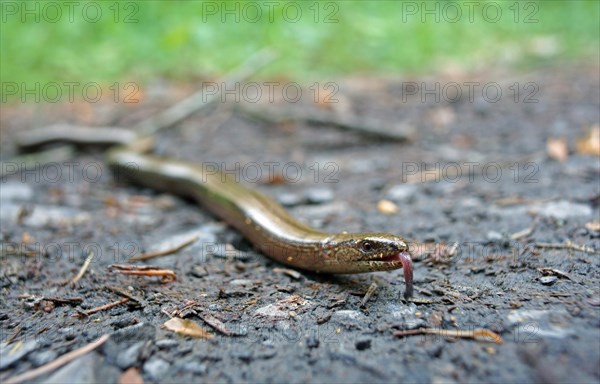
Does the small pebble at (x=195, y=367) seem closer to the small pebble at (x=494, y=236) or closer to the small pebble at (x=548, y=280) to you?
the small pebble at (x=548, y=280)

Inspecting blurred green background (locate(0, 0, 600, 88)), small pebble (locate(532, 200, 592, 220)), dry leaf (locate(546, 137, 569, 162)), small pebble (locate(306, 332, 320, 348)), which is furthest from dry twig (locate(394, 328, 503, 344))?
blurred green background (locate(0, 0, 600, 88))

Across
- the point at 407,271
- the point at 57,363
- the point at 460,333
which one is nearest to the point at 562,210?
the point at 407,271

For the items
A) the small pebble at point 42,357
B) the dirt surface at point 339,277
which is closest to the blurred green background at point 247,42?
the dirt surface at point 339,277

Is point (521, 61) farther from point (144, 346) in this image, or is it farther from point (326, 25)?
point (144, 346)

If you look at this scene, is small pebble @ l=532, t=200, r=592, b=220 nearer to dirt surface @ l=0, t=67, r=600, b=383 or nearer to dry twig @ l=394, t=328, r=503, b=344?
dirt surface @ l=0, t=67, r=600, b=383

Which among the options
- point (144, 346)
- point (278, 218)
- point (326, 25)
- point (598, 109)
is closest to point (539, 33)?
point (326, 25)

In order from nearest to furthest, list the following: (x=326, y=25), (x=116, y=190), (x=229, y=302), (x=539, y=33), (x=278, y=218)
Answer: (x=229, y=302), (x=278, y=218), (x=116, y=190), (x=326, y=25), (x=539, y=33)

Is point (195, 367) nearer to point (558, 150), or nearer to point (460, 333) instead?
point (460, 333)
